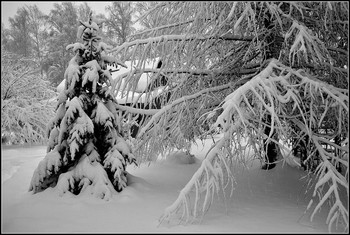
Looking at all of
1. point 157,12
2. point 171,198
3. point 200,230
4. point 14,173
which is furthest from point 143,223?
point 14,173

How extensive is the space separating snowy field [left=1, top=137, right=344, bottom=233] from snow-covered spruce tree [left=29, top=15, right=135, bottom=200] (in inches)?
12.6

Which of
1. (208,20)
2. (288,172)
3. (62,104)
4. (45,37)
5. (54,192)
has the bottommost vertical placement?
(288,172)

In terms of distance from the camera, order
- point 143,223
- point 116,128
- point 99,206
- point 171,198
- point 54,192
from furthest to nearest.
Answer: point 116,128 < point 171,198 < point 54,192 < point 99,206 < point 143,223

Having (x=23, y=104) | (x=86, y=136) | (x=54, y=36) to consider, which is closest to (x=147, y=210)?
(x=86, y=136)

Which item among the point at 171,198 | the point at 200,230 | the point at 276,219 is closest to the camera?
the point at 200,230

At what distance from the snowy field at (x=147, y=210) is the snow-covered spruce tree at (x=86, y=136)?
0.32m

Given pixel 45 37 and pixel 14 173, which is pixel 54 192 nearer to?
pixel 14 173

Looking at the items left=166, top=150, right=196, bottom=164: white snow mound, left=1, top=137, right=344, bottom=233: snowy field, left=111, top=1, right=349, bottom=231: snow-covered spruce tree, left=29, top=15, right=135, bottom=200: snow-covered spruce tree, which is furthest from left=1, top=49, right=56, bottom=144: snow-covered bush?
left=111, top=1, right=349, bottom=231: snow-covered spruce tree

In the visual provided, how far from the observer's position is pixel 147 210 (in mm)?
4953

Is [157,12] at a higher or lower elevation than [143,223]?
higher

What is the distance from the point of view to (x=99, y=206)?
16.4ft

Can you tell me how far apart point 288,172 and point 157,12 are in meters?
5.57

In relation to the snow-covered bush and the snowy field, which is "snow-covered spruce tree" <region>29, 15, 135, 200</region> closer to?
the snowy field

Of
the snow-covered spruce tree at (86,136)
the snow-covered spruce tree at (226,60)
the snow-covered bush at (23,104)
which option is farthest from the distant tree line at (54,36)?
the snow-covered spruce tree at (86,136)
